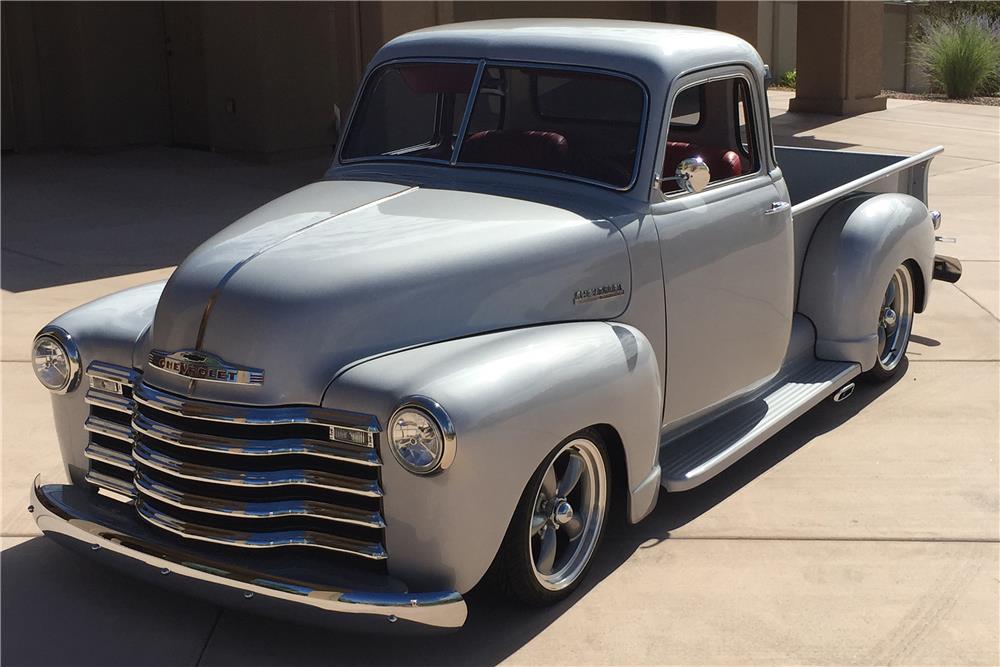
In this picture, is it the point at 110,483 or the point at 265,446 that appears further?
the point at 110,483

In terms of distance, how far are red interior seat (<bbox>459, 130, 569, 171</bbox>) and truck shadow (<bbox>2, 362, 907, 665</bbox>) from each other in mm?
1493

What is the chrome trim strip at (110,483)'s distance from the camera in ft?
13.5

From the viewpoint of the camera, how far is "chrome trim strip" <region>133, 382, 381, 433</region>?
361 centimetres

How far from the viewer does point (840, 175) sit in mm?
6914

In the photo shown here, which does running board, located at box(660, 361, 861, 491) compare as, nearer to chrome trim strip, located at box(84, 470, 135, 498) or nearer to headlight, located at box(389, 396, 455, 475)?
headlight, located at box(389, 396, 455, 475)

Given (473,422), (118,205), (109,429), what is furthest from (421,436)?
(118,205)

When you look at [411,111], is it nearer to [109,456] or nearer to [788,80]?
[109,456]

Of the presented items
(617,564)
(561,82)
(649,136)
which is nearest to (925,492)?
(617,564)

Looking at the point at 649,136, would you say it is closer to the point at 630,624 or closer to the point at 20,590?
the point at 630,624

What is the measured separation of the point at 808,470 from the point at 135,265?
5.53m

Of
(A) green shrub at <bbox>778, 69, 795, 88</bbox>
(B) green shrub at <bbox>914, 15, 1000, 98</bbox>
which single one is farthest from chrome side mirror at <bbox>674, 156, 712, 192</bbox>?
(A) green shrub at <bbox>778, 69, 795, 88</bbox>

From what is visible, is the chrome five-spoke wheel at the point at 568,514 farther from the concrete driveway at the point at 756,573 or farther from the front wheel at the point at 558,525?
the concrete driveway at the point at 756,573

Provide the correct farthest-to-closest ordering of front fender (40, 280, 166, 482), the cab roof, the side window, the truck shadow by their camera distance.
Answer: the side window
the cab roof
front fender (40, 280, 166, 482)
the truck shadow

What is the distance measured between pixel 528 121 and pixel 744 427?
1.55 metres
